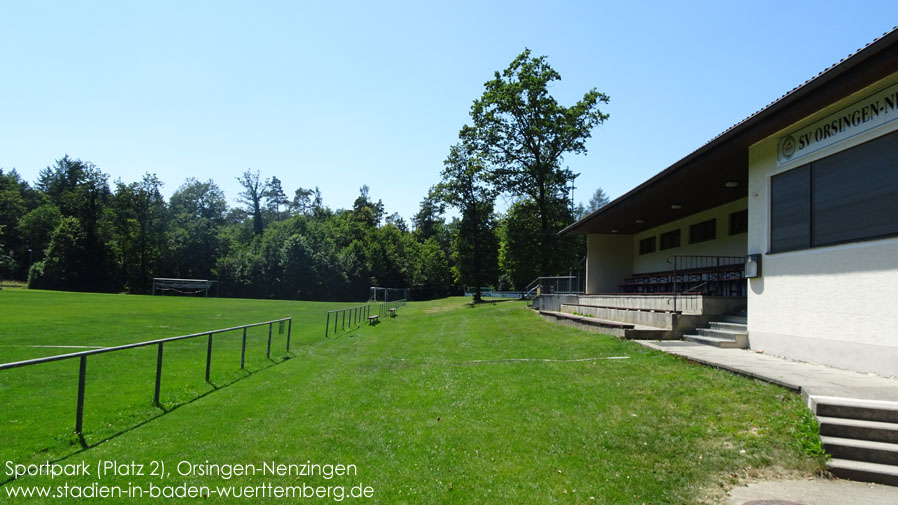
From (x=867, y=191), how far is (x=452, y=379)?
24.0 ft

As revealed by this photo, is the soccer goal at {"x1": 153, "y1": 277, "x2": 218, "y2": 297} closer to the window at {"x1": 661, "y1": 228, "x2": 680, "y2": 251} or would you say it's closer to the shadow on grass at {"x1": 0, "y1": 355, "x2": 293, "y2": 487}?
the window at {"x1": 661, "y1": 228, "x2": 680, "y2": 251}

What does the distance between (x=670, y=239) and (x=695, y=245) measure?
2346 millimetres

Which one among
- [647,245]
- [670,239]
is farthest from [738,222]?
[647,245]

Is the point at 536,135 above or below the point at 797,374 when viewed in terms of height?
above

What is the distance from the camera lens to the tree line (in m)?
35.8

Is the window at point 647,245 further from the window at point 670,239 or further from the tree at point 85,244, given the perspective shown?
the tree at point 85,244

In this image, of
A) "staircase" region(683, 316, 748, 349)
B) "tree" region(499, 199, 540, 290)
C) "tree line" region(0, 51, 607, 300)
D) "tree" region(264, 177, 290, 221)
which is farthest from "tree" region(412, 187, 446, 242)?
"staircase" region(683, 316, 748, 349)

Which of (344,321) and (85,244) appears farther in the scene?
(85,244)

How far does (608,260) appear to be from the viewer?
26.9 m

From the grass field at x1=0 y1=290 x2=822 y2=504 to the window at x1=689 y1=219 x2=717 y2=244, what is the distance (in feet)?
31.6

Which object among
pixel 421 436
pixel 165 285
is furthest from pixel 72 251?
pixel 421 436

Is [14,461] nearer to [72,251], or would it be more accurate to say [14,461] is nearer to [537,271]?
[537,271]

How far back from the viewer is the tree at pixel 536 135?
35188 mm

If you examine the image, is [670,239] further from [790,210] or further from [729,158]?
[790,210]
